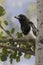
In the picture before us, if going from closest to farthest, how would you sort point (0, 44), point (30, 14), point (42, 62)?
point (42, 62), point (0, 44), point (30, 14)

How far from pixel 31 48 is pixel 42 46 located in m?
0.46

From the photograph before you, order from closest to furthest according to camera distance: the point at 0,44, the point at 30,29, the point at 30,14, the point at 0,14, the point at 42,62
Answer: the point at 42,62 → the point at 0,44 → the point at 0,14 → the point at 30,29 → the point at 30,14

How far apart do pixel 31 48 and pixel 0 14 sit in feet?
0.78

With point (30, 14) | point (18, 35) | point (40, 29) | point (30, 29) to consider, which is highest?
point (30, 14)

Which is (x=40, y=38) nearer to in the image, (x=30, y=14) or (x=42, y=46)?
(x=42, y=46)

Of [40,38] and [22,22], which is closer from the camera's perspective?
[40,38]

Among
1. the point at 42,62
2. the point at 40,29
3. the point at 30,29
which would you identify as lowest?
the point at 42,62

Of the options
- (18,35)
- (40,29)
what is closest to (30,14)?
(18,35)

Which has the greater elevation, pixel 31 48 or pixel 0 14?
pixel 0 14

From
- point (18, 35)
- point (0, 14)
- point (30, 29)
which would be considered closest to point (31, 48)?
point (18, 35)

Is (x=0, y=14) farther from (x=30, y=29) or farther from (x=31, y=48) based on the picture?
(x=30, y=29)

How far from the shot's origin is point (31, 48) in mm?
1466

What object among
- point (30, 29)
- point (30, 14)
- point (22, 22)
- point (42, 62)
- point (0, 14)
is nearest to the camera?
point (42, 62)

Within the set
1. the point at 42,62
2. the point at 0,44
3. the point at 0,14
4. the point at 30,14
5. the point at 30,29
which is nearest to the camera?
the point at 42,62
